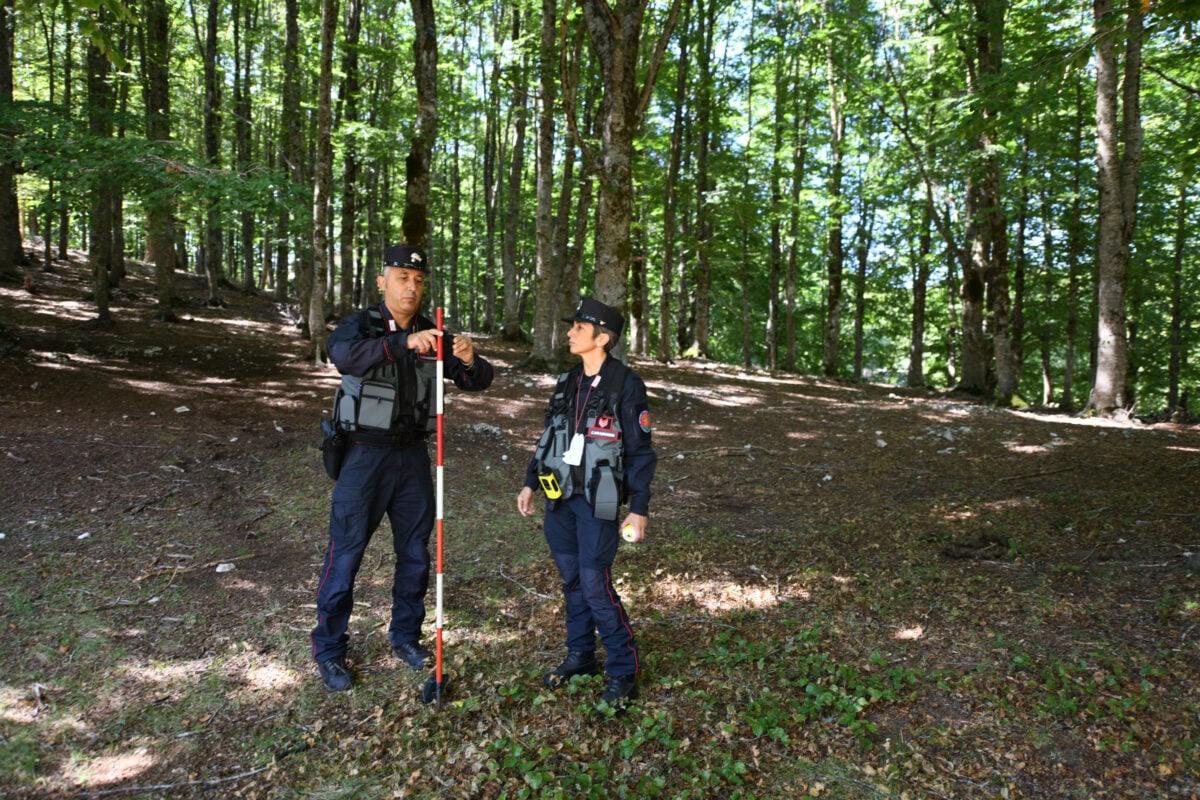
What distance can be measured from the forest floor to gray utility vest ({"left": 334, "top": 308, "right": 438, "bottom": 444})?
4.92ft

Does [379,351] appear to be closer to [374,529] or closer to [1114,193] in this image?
[374,529]

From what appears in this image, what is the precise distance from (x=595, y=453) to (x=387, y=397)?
133 cm

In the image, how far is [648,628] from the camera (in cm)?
473

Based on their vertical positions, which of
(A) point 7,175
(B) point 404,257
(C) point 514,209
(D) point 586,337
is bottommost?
(D) point 586,337

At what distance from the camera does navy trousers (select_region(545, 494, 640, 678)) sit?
3.82m

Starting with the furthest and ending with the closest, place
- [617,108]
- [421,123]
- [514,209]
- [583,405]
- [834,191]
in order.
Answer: [834,191]
[514,209]
[421,123]
[617,108]
[583,405]

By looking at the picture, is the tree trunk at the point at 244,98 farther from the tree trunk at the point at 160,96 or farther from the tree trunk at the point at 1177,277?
the tree trunk at the point at 1177,277

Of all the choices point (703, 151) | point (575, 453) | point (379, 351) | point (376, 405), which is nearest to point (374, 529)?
point (376, 405)

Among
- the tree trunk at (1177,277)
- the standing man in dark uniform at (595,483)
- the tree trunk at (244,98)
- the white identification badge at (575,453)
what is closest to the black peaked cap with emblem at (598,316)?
the standing man in dark uniform at (595,483)

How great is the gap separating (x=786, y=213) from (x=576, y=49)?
33.4 ft

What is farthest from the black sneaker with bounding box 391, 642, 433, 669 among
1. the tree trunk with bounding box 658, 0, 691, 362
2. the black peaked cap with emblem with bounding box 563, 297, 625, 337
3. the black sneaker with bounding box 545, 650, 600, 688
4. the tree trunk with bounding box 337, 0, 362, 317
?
the tree trunk with bounding box 658, 0, 691, 362

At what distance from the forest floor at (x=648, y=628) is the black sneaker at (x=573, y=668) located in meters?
0.11

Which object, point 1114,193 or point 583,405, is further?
point 1114,193

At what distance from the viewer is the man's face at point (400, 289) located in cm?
417
